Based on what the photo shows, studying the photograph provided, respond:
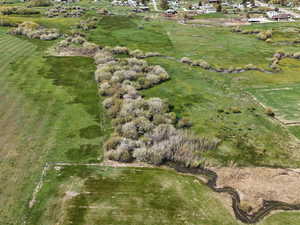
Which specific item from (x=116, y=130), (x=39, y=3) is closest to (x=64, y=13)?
(x=39, y=3)

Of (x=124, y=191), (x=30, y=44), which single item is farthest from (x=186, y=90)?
(x=30, y=44)


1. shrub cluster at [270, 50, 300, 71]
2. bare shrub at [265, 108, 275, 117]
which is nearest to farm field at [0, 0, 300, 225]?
shrub cluster at [270, 50, 300, 71]

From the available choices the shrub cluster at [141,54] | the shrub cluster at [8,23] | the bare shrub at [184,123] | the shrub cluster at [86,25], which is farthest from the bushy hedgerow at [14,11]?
the bare shrub at [184,123]

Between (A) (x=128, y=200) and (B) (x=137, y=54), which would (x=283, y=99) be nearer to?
Result: (B) (x=137, y=54)

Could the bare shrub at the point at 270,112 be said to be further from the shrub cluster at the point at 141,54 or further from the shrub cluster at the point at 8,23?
the shrub cluster at the point at 8,23

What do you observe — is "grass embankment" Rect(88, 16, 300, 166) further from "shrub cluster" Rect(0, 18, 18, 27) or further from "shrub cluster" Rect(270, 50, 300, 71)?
"shrub cluster" Rect(0, 18, 18, 27)

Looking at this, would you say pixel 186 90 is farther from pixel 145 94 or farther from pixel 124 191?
pixel 124 191
